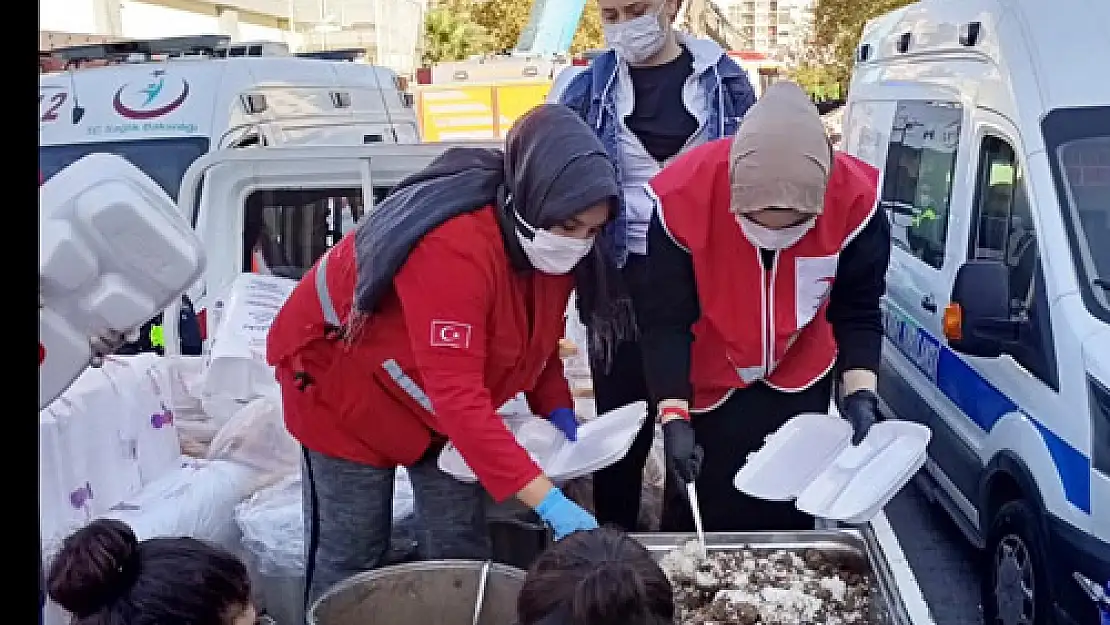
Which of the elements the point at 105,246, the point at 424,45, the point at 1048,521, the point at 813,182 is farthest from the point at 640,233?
the point at 424,45

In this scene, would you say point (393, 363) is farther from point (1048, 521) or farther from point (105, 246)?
point (1048, 521)

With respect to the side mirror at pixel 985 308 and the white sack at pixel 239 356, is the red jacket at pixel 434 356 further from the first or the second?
the side mirror at pixel 985 308

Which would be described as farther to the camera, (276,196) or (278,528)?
(276,196)

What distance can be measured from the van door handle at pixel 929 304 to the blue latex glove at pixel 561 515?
96.8 inches

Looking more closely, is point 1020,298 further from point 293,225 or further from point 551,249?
point 293,225

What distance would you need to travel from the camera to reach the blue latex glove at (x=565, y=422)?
2.41 meters

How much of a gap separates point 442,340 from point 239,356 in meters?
1.62

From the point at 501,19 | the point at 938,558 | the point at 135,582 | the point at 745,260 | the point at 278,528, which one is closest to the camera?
the point at 135,582

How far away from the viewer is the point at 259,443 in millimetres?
3309

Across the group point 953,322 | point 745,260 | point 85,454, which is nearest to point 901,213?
point 953,322

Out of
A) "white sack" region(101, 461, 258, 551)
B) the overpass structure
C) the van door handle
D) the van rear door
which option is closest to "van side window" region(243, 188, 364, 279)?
the van rear door

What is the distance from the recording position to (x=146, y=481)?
3129 millimetres

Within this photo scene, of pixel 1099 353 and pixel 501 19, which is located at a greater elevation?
pixel 501 19

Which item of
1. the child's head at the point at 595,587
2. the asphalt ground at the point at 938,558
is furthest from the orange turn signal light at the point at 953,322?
the child's head at the point at 595,587
